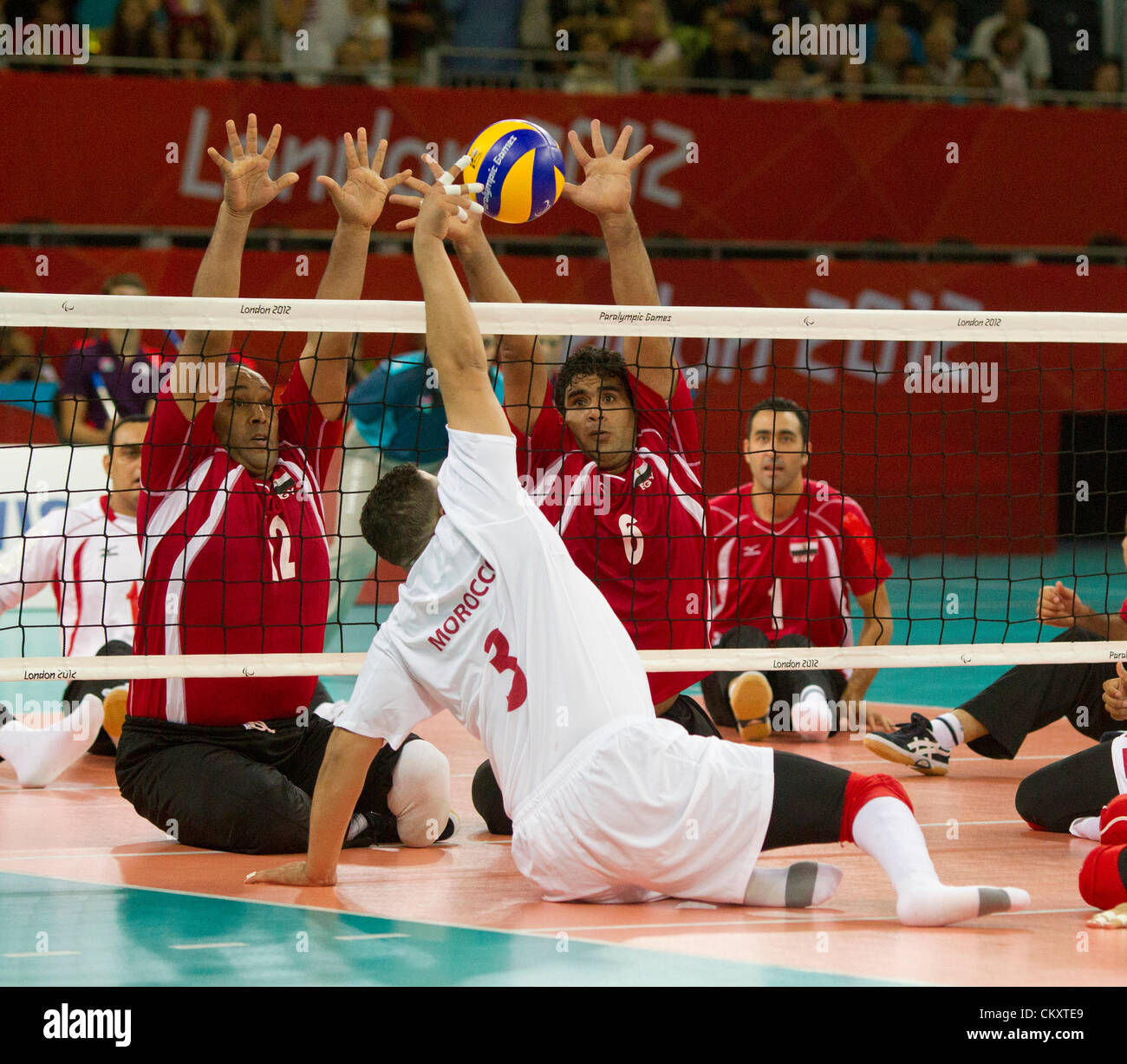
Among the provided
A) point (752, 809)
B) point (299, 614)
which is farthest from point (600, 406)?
point (752, 809)

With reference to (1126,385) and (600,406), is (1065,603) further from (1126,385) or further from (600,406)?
(1126,385)

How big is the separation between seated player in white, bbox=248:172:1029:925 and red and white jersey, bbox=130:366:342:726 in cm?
95

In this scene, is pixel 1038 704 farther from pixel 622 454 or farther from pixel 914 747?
pixel 622 454

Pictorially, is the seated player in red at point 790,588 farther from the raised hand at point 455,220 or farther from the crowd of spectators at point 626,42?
the crowd of spectators at point 626,42

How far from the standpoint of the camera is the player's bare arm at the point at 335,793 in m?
4.19

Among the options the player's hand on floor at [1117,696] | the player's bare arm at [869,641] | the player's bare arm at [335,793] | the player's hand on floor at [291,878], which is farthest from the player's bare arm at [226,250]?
the player's bare arm at [869,641]

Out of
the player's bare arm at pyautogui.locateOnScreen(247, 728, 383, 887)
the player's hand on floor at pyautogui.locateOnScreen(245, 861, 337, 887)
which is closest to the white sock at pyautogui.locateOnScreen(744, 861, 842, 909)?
the player's bare arm at pyautogui.locateOnScreen(247, 728, 383, 887)

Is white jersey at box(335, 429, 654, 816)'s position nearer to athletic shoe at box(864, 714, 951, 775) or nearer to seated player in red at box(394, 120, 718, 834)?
seated player in red at box(394, 120, 718, 834)

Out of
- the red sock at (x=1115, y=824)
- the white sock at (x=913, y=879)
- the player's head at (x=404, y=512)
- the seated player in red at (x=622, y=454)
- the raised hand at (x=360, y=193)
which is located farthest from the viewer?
the seated player in red at (x=622, y=454)

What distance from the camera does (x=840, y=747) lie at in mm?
6840

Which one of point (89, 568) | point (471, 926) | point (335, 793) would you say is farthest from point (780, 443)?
point (471, 926)

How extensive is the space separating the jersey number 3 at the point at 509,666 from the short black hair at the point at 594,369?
60.1 inches

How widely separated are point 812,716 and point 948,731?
0.93 meters

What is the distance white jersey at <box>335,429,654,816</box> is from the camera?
12.9 feet
